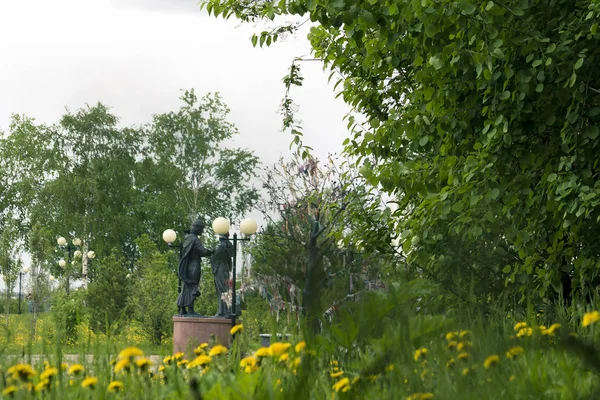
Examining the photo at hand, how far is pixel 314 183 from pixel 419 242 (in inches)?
314

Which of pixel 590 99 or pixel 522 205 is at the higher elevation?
pixel 590 99

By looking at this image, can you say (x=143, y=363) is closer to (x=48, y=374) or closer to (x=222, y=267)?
(x=48, y=374)

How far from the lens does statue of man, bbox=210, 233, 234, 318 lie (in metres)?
14.7

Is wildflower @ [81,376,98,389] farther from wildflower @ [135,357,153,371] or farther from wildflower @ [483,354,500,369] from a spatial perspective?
wildflower @ [483,354,500,369]

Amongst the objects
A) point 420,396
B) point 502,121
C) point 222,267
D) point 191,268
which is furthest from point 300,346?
point 191,268

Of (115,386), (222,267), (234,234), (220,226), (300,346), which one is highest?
(220,226)

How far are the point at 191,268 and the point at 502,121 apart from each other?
1072cm

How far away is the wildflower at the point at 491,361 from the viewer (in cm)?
120

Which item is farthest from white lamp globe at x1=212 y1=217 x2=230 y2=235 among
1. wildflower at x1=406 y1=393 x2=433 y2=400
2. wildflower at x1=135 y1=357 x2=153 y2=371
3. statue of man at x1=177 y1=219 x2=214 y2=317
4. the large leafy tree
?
wildflower at x1=406 y1=393 x2=433 y2=400

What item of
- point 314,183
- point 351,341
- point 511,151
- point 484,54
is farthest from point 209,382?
point 314,183

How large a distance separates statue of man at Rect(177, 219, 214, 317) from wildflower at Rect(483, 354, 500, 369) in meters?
13.9

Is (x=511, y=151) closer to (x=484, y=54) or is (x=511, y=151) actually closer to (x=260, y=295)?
(x=484, y=54)

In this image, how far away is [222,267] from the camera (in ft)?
49.4

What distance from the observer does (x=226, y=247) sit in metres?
14.7
